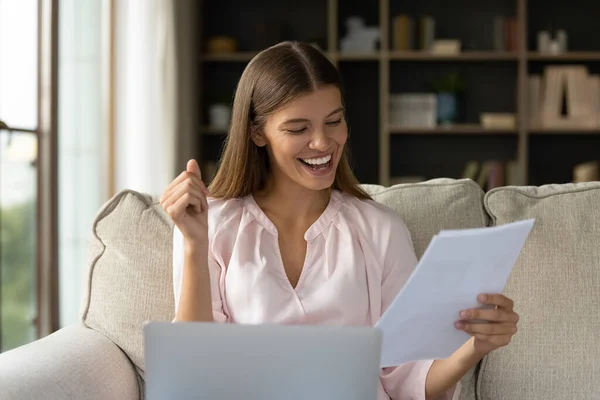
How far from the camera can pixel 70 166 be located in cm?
370

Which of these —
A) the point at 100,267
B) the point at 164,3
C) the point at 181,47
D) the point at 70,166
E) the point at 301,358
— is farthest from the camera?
the point at 181,47

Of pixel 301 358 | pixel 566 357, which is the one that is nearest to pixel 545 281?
pixel 566 357

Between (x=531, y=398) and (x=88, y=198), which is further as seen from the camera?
(x=88, y=198)

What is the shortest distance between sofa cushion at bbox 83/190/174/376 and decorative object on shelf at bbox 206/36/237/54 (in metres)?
3.32

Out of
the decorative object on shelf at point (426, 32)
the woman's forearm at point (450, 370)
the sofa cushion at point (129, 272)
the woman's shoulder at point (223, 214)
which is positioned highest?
the decorative object on shelf at point (426, 32)

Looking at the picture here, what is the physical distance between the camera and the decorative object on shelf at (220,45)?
5.23 m

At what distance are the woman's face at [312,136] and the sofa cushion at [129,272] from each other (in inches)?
14.1

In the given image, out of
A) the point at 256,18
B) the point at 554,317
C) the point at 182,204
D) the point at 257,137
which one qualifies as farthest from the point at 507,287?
the point at 256,18

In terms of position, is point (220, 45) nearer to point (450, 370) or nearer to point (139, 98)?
point (139, 98)

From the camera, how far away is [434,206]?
6.44 ft

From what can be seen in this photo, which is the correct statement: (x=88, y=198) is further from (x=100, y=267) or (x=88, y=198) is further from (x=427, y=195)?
(x=427, y=195)

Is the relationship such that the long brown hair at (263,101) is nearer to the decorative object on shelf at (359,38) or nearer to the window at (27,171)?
the window at (27,171)

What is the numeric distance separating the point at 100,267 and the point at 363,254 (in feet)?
1.95

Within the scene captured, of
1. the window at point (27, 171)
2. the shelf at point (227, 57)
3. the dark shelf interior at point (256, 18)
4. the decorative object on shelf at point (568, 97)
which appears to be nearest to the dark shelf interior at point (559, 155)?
the decorative object on shelf at point (568, 97)
